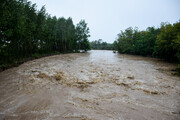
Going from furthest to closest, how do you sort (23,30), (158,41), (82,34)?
(82,34)
(158,41)
(23,30)

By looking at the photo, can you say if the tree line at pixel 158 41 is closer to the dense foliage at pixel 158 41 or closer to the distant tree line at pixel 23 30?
the dense foliage at pixel 158 41

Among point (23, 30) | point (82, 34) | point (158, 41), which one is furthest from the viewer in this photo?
point (82, 34)

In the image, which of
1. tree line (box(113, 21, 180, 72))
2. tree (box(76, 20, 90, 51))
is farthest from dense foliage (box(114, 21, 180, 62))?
tree (box(76, 20, 90, 51))

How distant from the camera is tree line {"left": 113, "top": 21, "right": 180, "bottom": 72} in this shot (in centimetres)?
1641

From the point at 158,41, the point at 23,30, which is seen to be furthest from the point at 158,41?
the point at 23,30

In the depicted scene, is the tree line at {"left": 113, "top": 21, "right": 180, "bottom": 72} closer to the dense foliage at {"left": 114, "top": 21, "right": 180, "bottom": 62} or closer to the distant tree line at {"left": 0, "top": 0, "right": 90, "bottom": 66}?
the dense foliage at {"left": 114, "top": 21, "right": 180, "bottom": 62}

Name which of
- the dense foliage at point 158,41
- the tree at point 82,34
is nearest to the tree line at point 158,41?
the dense foliage at point 158,41

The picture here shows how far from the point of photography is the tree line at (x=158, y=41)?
1641cm

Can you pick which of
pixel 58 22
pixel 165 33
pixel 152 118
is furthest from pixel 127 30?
pixel 152 118

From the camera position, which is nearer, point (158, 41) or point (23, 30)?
point (23, 30)

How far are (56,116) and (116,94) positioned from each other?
2.84m

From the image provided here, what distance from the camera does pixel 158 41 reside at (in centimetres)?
1980

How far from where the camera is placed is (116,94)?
14.8 ft

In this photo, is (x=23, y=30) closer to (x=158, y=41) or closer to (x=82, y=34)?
(x=158, y=41)
